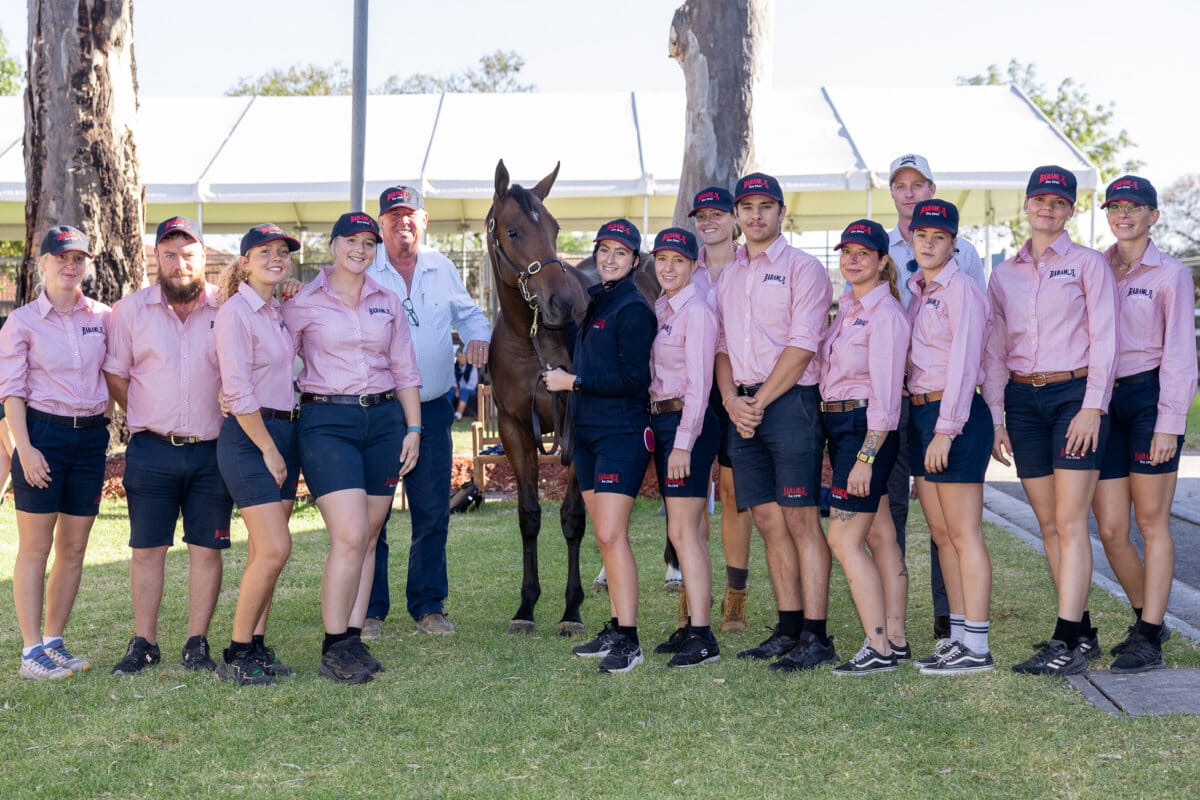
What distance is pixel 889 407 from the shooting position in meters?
4.83

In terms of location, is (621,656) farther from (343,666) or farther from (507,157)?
(507,157)

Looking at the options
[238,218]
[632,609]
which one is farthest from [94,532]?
[238,218]

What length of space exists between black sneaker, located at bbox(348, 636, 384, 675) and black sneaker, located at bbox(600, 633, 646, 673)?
990mm

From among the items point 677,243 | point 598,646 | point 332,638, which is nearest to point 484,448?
point 598,646

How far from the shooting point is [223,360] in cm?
477

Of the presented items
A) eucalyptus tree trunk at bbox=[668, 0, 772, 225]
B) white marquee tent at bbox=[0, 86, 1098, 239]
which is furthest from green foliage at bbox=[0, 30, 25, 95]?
eucalyptus tree trunk at bbox=[668, 0, 772, 225]

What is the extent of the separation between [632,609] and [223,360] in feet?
6.78

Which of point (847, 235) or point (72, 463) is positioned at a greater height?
point (847, 235)

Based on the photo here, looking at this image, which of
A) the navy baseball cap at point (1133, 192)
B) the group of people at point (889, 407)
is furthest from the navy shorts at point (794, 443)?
the navy baseball cap at point (1133, 192)

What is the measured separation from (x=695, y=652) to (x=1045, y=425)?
1.80 metres

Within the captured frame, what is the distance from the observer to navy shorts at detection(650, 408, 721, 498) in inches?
207

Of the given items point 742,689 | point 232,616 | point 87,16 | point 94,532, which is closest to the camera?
point 742,689

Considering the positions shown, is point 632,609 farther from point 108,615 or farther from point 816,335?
point 108,615

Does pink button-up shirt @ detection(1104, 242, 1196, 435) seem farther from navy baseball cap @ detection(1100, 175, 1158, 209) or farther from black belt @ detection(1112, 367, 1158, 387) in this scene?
navy baseball cap @ detection(1100, 175, 1158, 209)
